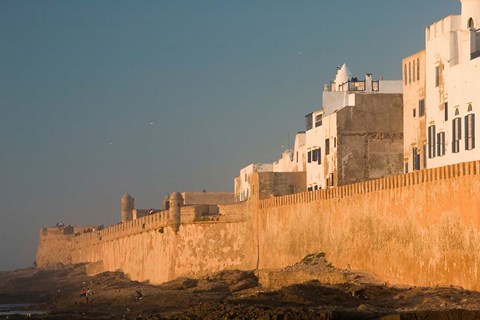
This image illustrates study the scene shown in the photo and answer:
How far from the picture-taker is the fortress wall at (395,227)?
29438 mm

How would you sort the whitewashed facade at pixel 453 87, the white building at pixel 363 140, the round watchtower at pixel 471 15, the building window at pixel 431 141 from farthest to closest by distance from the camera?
the white building at pixel 363 140 < the building window at pixel 431 141 < the round watchtower at pixel 471 15 < the whitewashed facade at pixel 453 87

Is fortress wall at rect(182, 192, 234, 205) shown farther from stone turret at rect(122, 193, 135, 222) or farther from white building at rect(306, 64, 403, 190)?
white building at rect(306, 64, 403, 190)

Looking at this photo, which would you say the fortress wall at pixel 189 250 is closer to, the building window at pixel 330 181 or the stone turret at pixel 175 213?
the stone turret at pixel 175 213

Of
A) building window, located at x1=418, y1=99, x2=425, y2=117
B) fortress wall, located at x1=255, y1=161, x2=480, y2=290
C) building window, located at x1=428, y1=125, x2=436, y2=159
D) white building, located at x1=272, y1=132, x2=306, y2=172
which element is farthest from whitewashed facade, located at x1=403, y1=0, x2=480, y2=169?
white building, located at x1=272, y1=132, x2=306, y2=172

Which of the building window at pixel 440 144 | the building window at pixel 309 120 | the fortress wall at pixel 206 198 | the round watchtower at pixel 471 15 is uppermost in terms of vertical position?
the round watchtower at pixel 471 15

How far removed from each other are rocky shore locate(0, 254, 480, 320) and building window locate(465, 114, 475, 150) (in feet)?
18.2

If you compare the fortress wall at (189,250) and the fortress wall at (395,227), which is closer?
the fortress wall at (395,227)

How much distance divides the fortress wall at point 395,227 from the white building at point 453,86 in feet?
12.0

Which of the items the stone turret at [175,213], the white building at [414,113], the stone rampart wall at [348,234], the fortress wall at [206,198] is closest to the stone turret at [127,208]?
the fortress wall at [206,198]

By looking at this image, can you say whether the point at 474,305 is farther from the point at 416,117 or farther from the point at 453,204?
the point at 416,117

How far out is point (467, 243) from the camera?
29062mm

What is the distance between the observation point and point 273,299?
105 ft

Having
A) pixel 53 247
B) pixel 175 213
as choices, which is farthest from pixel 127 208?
pixel 175 213

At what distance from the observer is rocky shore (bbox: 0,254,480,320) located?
2623cm
